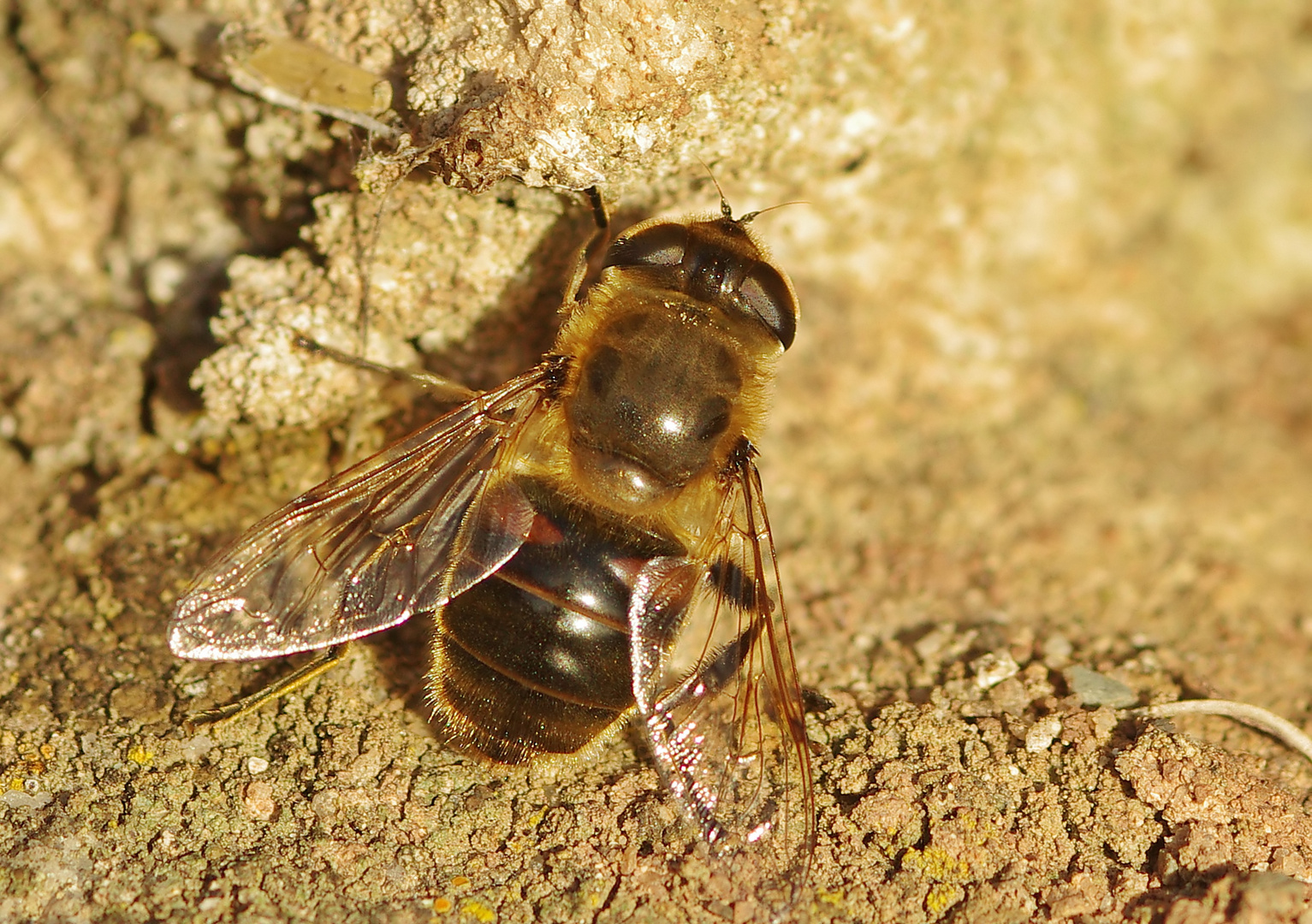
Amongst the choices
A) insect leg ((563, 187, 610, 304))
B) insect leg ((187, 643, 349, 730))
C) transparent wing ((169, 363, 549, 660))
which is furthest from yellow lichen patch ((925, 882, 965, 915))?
insect leg ((563, 187, 610, 304))

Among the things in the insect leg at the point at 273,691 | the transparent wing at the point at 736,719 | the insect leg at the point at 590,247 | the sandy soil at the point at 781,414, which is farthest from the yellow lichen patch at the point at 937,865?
the insect leg at the point at 590,247

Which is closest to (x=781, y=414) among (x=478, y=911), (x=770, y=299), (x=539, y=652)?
(x=770, y=299)

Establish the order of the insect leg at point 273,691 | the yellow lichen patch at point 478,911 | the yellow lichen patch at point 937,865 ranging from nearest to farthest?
1. the yellow lichen patch at point 478,911
2. the yellow lichen patch at point 937,865
3. the insect leg at point 273,691

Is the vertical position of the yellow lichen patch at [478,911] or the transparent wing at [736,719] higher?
the transparent wing at [736,719]

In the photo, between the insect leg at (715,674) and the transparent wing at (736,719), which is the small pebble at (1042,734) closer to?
the transparent wing at (736,719)

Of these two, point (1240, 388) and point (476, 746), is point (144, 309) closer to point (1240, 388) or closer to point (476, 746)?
point (476, 746)

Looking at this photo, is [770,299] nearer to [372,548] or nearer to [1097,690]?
[372,548]

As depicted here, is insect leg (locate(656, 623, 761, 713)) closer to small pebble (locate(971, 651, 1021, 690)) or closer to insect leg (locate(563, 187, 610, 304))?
small pebble (locate(971, 651, 1021, 690))

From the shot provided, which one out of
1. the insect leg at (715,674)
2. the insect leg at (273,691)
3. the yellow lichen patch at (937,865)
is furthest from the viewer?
the insect leg at (273,691)
